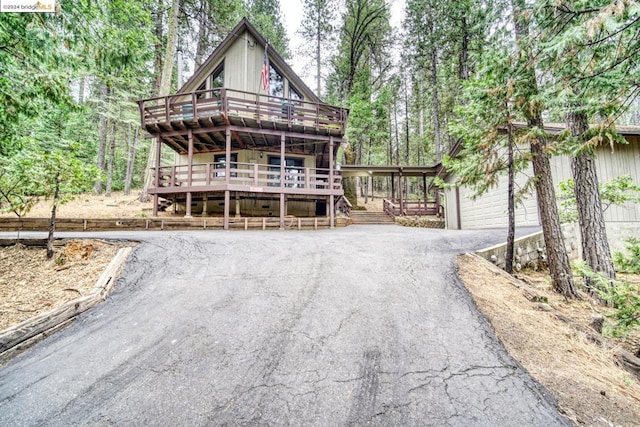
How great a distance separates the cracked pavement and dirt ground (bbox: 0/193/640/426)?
0.76ft

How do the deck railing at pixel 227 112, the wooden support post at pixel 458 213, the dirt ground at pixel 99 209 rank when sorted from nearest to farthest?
the dirt ground at pixel 99 209, the deck railing at pixel 227 112, the wooden support post at pixel 458 213

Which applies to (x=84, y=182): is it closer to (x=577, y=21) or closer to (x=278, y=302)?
(x=278, y=302)

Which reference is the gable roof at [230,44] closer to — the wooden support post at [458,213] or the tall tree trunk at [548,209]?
the wooden support post at [458,213]

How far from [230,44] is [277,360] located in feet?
52.2

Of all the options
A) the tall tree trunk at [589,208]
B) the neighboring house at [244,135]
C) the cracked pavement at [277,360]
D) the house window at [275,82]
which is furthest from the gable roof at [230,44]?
the cracked pavement at [277,360]

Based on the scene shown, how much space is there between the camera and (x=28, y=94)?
449 centimetres

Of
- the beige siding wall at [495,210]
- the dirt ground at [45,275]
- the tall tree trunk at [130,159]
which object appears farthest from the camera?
the tall tree trunk at [130,159]

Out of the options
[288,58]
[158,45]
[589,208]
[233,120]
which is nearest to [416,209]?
[589,208]

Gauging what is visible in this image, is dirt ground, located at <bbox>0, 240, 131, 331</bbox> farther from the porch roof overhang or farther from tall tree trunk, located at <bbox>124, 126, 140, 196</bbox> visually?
tall tree trunk, located at <bbox>124, 126, 140, 196</bbox>

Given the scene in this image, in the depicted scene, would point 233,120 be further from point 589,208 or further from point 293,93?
point 589,208

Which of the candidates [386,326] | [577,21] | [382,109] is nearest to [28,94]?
Result: [386,326]

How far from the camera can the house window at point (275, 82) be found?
14562 mm

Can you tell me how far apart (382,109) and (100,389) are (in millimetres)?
24493

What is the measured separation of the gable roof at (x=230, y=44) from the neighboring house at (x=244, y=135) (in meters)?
0.05
